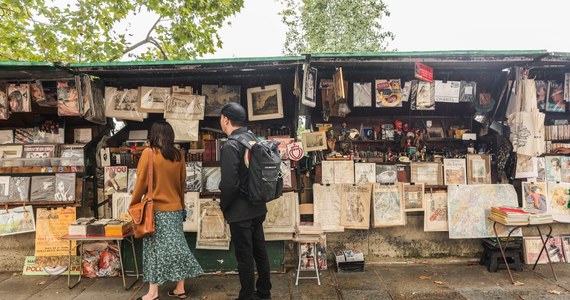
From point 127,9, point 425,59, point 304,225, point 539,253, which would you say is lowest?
point 539,253

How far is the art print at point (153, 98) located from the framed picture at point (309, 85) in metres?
1.94

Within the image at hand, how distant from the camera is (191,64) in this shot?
13.6 feet

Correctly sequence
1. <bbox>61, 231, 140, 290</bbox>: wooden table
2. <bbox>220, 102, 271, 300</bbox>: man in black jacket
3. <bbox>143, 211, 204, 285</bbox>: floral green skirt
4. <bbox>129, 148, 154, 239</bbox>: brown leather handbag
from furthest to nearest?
<bbox>61, 231, 140, 290</bbox>: wooden table
<bbox>143, 211, 204, 285</bbox>: floral green skirt
<bbox>129, 148, 154, 239</bbox>: brown leather handbag
<bbox>220, 102, 271, 300</bbox>: man in black jacket

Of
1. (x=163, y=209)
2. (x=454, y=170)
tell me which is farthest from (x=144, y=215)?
(x=454, y=170)

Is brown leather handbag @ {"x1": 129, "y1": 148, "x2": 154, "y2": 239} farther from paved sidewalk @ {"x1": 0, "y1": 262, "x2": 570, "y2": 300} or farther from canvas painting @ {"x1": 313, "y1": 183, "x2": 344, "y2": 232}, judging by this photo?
canvas painting @ {"x1": 313, "y1": 183, "x2": 344, "y2": 232}

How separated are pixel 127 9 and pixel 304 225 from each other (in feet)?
25.5

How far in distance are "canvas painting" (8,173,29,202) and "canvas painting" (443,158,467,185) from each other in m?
6.22

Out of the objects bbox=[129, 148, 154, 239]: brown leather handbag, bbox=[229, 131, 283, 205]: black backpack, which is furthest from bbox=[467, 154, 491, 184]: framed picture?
bbox=[129, 148, 154, 239]: brown leather handbag

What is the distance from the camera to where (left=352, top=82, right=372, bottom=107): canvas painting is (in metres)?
4.95

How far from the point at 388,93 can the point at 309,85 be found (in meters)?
1.33

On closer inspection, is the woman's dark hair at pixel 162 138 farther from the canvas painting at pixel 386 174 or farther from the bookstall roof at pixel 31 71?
the canvas painting at pixel 386 174

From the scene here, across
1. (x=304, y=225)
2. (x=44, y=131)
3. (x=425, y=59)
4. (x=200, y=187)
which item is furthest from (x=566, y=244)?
(x=44, y=131)

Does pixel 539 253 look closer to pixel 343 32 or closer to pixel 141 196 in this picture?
pixel 141 196

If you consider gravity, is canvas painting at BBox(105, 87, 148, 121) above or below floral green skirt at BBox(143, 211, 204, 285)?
above
